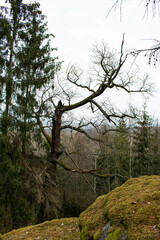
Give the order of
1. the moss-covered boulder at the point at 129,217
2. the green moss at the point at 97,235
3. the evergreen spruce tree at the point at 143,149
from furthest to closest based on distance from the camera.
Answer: the evergreen spruce tree at the point at 143,149 < the green moss at the point at 97,235 < the moss-covered boulder at the point at 129,217

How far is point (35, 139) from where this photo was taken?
11.5 m

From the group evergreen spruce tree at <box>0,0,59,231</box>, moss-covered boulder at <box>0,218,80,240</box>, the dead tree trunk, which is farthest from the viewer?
the dead tree trunk

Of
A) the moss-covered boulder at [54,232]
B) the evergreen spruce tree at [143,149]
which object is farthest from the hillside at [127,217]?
the evergreen spruce tree at [143,149]

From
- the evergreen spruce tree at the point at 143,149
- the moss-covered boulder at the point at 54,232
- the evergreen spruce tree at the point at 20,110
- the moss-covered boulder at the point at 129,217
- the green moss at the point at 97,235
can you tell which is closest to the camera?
the moss-covered boulder at the point at 129,217

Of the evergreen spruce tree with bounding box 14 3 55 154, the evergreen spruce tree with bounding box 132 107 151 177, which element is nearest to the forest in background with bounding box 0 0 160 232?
the evergreen spruce tree with bounding box 14 3 55 154

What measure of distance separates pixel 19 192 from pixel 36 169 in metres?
1.32

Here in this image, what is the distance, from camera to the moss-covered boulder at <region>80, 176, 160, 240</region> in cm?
180

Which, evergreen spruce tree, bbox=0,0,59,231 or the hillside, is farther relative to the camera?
evergreen spruce tree, bbox=0,0,59,231

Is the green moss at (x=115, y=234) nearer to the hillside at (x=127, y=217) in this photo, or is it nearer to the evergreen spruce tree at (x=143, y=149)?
the hillside at (x=127, y=217)

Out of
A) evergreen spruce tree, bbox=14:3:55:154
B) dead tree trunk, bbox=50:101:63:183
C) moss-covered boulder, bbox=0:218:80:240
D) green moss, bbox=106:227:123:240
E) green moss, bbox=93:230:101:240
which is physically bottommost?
moss-covered boulder, bbox=0:218:80:240

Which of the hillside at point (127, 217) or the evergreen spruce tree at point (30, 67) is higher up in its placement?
the evergreen spruce tree at point (30, 67)

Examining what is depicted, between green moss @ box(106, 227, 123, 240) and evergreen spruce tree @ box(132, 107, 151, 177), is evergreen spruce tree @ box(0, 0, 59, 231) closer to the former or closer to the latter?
green moss @ box(106, 227, 123, 240)

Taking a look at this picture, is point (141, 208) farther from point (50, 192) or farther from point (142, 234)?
point (50, 192)

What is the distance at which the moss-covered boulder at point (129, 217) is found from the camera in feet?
5.91
